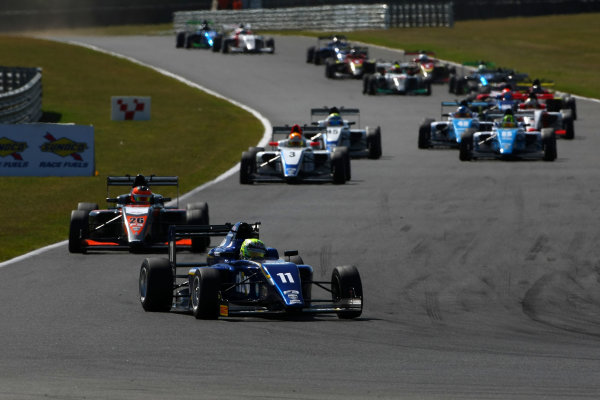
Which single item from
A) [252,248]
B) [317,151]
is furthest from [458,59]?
[252,248]

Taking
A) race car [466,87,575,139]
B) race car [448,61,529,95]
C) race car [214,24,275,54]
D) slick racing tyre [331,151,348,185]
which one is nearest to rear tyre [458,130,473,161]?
race car [466,87,575,139]

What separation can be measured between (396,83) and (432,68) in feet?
9.96

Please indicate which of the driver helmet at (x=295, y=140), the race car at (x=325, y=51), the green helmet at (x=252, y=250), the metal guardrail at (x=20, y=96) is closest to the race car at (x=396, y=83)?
the race car at (x=325, y=51)


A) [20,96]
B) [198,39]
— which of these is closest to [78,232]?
[20,96]

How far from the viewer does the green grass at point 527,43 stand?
6156 cm

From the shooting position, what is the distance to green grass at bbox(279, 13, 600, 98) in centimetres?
6156

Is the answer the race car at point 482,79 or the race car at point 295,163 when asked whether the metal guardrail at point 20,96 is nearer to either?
the race car at point 295,163

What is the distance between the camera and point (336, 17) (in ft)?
251

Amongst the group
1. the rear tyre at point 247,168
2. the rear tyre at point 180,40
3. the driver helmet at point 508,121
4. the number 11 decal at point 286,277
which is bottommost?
the rear tyre at point 180,40

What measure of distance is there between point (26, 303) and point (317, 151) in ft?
49.9

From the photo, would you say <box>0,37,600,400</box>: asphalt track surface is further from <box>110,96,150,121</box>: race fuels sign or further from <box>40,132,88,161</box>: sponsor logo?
<box>110,96,150,121</box>: race fuels sign

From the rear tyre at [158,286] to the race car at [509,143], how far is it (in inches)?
784

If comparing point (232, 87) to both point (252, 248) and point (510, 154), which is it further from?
point (252, 248)

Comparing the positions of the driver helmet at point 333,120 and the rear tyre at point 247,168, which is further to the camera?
the driver helmet at point 333,120
